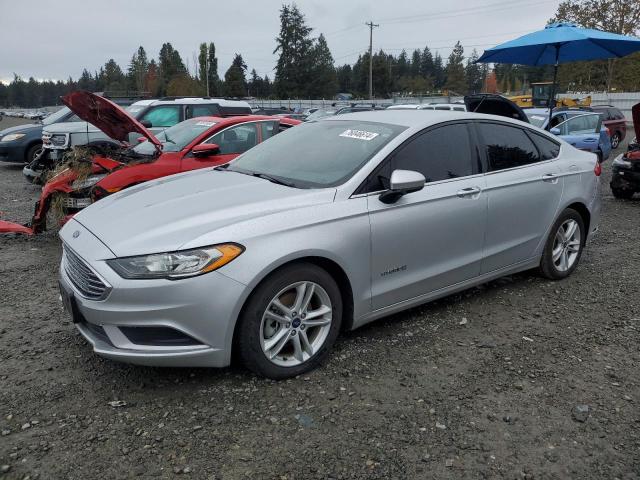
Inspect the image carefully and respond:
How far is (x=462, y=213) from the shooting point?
3.92 meters

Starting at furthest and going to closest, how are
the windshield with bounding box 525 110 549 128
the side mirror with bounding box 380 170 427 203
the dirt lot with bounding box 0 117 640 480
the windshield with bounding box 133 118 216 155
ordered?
1. the windshield with bounding box 525 110 549 128
2. the windshield with bounding box 133 118 216 155
3. the side mirror with bounding box 380 170 427 203
4. the dirt lot with bounding box 0 117 640 480

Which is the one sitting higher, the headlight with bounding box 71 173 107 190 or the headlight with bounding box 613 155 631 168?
the headlight with bounding box 71 173 107 190

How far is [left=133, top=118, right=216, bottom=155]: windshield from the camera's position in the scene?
6.78 m

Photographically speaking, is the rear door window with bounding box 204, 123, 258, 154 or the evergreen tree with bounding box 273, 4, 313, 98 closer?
the rear door window with bounding box 204, 123, 258, 154

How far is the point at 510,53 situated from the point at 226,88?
78.7 metres

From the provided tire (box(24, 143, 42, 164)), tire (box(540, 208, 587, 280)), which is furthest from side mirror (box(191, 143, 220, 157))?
tire (box(24, 143, 42, 164))

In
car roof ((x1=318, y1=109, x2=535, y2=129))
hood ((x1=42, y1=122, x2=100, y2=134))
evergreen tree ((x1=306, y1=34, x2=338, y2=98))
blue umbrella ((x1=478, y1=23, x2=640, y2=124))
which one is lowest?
hood ((x1=42, y1=122, x2=100, y2=134))

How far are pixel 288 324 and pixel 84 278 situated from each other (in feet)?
3.93

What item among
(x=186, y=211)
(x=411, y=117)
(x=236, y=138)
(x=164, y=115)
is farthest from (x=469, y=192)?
(x=164, y=115)

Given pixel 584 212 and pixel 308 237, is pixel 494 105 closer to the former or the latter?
pixel 584 212

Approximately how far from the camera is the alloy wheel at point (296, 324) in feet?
10.1

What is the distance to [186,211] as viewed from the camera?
317cm

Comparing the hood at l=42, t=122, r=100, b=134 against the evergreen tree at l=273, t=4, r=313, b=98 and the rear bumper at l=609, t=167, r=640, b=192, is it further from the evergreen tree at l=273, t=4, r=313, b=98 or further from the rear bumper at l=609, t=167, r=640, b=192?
the evergreen tree at l=273, t=4, r=313, b=98

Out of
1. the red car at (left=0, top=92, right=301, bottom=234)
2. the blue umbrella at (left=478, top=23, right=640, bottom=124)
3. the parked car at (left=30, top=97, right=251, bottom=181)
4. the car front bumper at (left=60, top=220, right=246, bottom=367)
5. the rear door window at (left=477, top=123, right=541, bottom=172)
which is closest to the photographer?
the car front bumper at (left=60, top=220, right=246, bottom=367)
